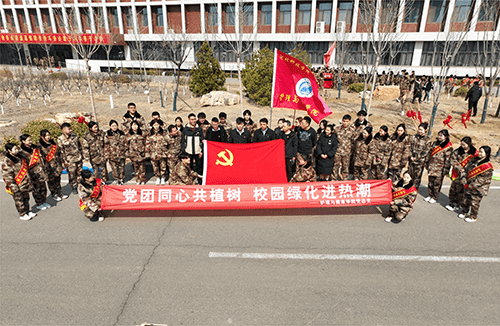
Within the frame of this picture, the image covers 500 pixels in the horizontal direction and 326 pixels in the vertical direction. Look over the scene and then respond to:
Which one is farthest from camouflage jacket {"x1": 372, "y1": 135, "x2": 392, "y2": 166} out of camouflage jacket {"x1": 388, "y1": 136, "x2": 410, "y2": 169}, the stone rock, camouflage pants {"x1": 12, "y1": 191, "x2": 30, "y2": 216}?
the stone rock

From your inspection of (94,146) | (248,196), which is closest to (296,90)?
(248,196)

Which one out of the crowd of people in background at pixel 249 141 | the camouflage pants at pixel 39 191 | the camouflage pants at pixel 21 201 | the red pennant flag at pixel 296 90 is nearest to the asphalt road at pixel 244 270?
the camouflage pants at pixel 21 201

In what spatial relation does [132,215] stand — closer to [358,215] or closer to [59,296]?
[59,296]

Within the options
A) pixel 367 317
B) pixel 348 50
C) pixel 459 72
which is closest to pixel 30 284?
pixel 367 317

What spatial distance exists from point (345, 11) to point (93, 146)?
34.0 meters

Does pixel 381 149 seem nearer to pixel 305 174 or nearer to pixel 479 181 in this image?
pixel 479 181

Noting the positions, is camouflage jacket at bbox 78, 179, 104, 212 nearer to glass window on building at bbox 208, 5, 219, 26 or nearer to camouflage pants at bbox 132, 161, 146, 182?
camouflage pants at bbox 132, 161, 146, 182

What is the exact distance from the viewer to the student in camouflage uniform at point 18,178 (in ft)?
21.4

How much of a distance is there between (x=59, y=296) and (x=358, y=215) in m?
6.17

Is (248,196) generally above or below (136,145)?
below

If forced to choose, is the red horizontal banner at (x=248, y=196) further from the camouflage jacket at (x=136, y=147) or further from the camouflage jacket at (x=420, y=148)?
the camouflage jacket at (x=136, y=147)

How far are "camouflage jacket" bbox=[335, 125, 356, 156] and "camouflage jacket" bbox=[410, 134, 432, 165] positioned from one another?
1582mm

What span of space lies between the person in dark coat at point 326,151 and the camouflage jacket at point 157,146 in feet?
14.2

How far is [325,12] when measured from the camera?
1368 inches
